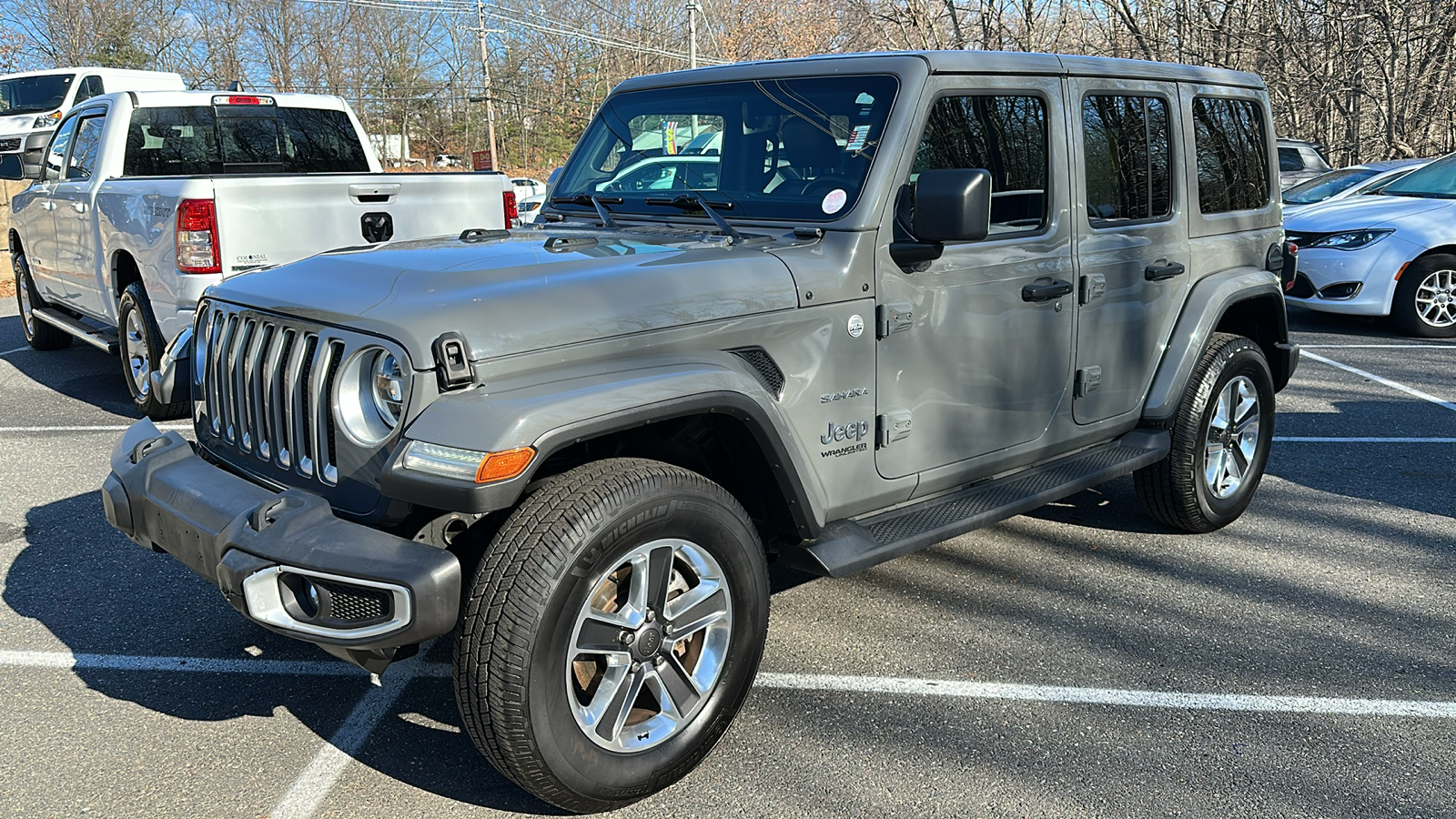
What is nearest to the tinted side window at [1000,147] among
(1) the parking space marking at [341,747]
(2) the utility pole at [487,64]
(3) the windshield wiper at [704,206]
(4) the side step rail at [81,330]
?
(3) the windshield wiper at [704,206]

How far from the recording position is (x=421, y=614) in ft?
8.13

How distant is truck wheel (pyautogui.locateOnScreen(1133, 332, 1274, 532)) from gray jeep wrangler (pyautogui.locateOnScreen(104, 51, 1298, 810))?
2 centimetres

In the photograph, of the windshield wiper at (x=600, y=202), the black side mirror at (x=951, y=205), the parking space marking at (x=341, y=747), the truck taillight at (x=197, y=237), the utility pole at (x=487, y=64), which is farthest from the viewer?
the utility pole at (x=487, y=64)

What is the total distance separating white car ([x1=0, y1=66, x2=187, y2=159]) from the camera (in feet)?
64.0

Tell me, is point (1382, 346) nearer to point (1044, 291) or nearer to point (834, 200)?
point (1044, 291)

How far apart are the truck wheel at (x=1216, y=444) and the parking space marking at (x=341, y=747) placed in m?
3.12

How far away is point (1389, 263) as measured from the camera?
32.1ft

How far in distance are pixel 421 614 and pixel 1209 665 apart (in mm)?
2626

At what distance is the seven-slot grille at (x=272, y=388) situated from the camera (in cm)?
285

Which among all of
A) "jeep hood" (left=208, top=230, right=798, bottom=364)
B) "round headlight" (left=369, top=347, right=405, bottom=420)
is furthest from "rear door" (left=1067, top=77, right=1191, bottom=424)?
"round headlight" (left=369, top=347, right=405, bottom=420)

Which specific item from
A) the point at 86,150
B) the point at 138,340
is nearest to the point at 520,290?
the point at 138,340

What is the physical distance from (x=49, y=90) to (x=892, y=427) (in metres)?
21.8

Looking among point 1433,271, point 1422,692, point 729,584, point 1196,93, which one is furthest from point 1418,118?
point 729,584

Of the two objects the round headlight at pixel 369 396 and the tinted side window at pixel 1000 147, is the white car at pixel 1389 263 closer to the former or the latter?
the tinted side window at pixel 1000 147
